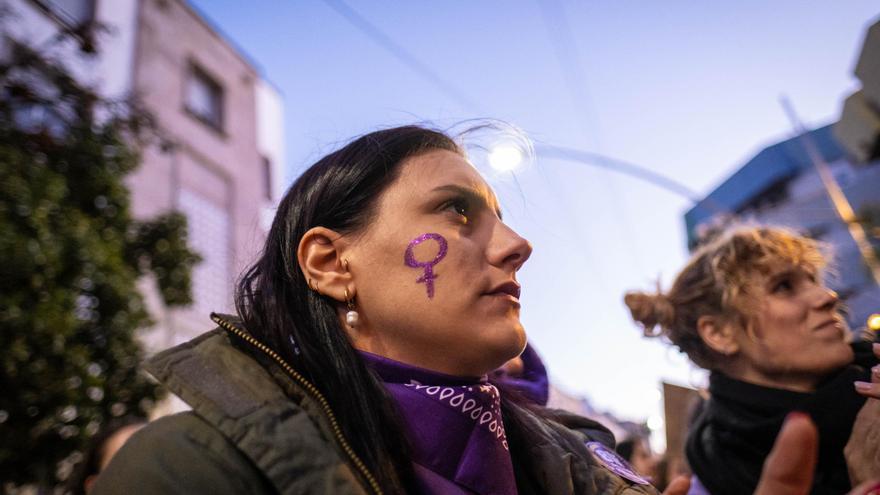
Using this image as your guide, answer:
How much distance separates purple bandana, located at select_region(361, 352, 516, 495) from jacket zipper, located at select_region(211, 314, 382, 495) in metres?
0.19

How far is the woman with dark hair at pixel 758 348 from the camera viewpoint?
1.96 metres

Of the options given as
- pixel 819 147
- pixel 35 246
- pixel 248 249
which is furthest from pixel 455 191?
pixel 819 147

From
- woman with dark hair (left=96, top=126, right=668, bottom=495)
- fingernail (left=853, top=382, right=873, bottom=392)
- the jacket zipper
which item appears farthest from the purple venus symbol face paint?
fingernail (left=853, top=382, right=873, bottom=392)

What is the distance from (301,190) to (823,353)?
5.66 feet

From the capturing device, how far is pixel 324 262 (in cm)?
170

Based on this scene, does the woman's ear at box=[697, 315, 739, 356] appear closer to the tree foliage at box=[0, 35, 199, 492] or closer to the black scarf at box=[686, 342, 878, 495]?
the black scarf at box=[686, 342, 878, 495]

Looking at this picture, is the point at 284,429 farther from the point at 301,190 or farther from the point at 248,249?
the point at 248,249

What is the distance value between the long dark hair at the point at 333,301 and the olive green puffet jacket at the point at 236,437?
89mm

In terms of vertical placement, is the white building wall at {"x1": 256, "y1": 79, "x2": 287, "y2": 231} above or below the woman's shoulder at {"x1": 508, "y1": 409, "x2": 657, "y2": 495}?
A: above

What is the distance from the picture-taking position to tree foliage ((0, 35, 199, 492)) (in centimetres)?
572

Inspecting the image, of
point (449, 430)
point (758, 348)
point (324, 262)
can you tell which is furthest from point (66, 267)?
point (758, 348)

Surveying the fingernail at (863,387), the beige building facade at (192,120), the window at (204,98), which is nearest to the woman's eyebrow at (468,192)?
the fingernail at (863,387)

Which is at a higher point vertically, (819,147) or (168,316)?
(819,147)

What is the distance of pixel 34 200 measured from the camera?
5.90 metres
